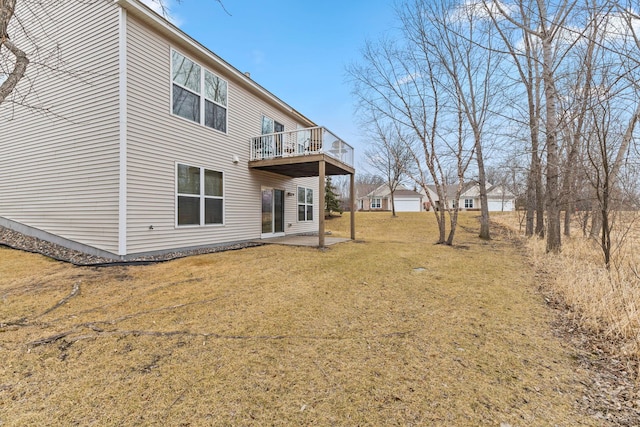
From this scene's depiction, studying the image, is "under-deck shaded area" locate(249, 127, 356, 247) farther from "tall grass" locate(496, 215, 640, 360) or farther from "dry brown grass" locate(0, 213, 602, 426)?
"tall grass" locate(496, 215, 640, 360)

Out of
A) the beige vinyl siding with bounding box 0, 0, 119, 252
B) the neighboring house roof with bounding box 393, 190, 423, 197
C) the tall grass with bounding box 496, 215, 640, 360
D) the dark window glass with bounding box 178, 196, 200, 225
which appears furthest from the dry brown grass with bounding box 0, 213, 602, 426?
the neighboring house roof with bounding box 393, 190, 423, 197

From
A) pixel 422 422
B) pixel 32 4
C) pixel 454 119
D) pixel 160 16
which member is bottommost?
pixel 422 422

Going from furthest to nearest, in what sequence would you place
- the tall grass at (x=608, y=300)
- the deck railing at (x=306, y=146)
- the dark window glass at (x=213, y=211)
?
the deck railing at (x=306, y=146), the dark window glass at (x=213, y=211), the tall grass at (x=608, y=300)

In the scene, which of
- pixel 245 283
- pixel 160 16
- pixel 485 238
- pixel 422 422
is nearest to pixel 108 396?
pixel 422 422

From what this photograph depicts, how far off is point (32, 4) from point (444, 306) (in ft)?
37.8

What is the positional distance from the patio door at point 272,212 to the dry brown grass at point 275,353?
546 centimetres

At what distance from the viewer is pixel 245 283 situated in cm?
485

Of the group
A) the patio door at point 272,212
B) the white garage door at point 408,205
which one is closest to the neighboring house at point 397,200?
the white garage door at point 408,205

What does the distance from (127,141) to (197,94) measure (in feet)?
8.25

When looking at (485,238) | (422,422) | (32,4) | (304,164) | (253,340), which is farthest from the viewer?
(485,238)

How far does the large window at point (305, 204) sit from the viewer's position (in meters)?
12.9

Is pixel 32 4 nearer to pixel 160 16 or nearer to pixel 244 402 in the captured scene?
pixel 160 16

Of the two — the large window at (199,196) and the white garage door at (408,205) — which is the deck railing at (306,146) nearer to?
the large window at (199,196)

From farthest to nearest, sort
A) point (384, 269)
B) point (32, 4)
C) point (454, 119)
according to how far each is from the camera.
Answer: point (454, 119) → point (32, 4) → point (384, 269)
